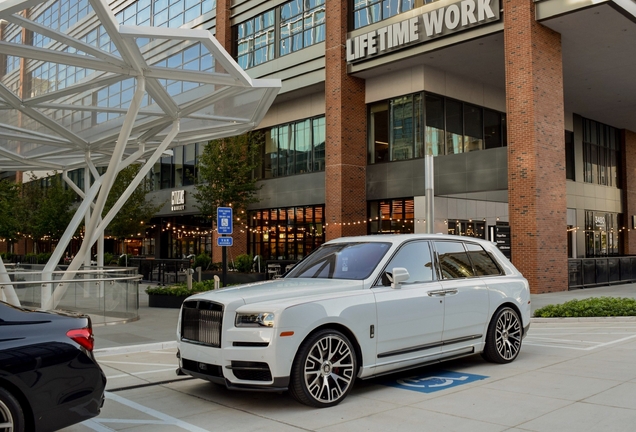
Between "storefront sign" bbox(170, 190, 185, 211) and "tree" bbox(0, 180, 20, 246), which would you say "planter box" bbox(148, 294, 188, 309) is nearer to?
"storefront sign" bbox(170, 190, 185, 211)

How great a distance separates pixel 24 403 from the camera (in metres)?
4.74

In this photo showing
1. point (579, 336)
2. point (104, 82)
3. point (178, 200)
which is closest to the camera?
point (579, 336)

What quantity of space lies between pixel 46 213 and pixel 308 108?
19.4 metres

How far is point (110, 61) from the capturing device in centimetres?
1289

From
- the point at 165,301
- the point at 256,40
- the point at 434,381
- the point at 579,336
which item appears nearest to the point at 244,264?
the point at 165,301

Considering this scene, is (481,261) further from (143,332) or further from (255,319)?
(143,332)

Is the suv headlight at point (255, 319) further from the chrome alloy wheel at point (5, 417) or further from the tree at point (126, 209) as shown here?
the tree at point (126, 209)

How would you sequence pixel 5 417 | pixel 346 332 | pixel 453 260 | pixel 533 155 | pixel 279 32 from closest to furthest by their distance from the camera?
1. pixel 5 417
2. pixel 346 332
3. pixel 453 260
4. pixel 533 155
5. pixel 279 32

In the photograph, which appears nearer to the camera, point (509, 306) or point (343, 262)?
point (343, 262)

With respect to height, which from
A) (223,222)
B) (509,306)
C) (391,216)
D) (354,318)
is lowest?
(509,306)

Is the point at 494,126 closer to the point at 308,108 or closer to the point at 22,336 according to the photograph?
the point at 308,108

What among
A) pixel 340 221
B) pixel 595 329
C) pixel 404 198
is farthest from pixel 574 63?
pixel 595 329

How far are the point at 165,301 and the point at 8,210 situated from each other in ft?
97.4

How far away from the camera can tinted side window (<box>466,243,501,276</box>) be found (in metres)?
8.73
